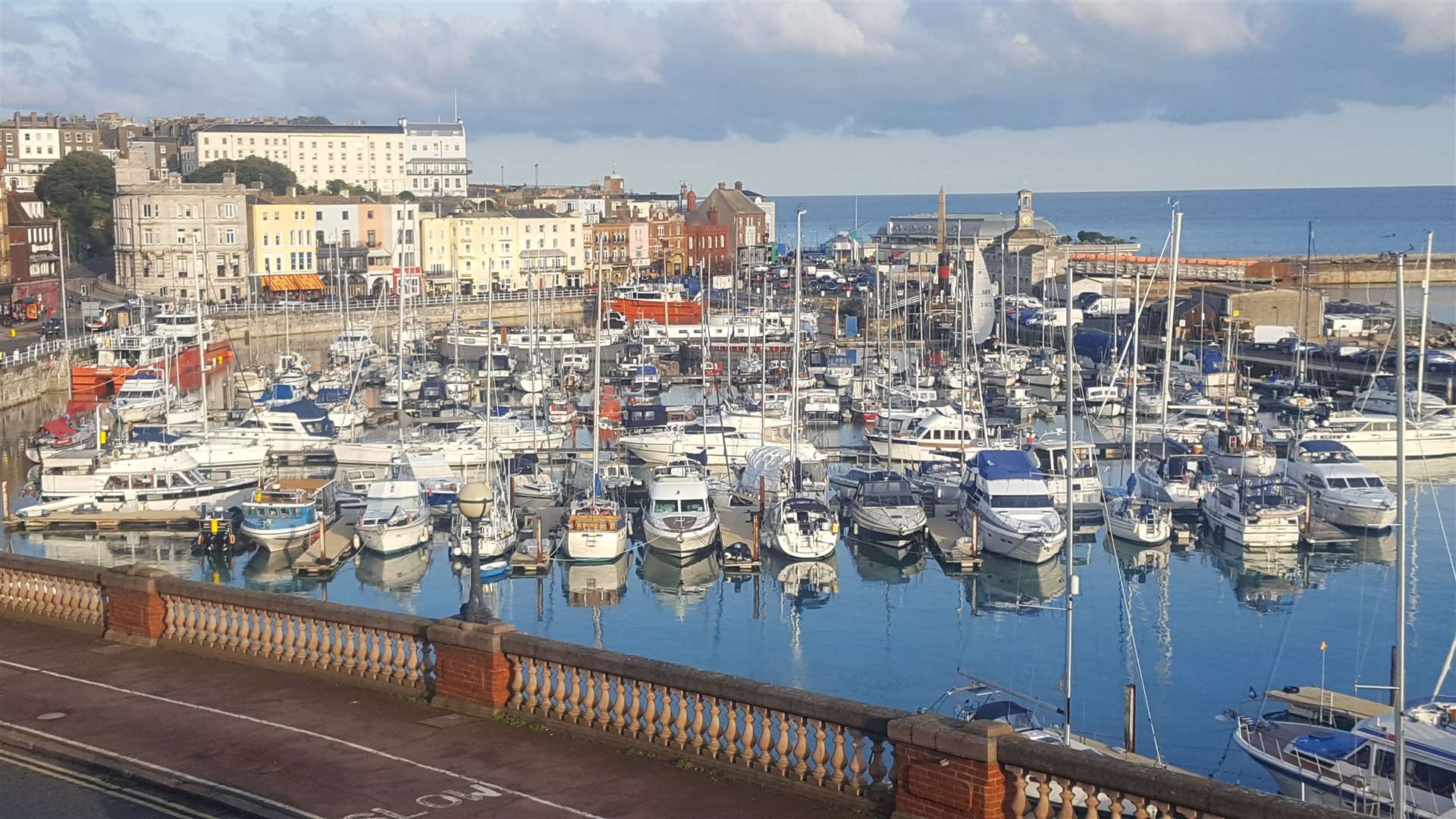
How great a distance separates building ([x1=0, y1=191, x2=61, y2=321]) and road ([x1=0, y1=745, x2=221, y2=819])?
297ft

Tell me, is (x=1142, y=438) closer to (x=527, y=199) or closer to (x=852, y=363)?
(x=852, y=363)

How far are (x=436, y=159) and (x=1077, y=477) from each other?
154061 mm

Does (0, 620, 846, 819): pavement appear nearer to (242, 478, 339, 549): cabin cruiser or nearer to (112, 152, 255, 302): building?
(242, 478, 339, 549): cabin cruiser

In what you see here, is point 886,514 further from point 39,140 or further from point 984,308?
point 39,140

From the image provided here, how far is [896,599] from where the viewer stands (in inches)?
→ 1528

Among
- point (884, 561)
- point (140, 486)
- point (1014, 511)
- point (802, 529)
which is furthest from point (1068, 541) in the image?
point (140, 486)

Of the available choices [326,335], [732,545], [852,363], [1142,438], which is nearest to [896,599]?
[732,545]

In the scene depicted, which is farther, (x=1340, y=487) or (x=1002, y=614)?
(x=1340, y=487)

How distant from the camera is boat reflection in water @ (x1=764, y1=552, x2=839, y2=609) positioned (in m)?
38.9

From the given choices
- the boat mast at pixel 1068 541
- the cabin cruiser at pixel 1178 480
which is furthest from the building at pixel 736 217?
the boat mast at pixel 1068 541

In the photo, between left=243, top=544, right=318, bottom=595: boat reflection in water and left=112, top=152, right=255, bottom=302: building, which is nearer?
left=243, top=544, right=318, bottom=595: boat reflection in water

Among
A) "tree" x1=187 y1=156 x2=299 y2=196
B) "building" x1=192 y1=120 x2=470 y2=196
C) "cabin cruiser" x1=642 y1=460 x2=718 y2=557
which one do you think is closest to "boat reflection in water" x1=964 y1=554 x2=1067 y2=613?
"cabin cruiser" x1=642 y1=460 x2=718 y2=557

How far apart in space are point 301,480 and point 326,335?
54124 mm

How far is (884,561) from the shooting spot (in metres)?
42.4
